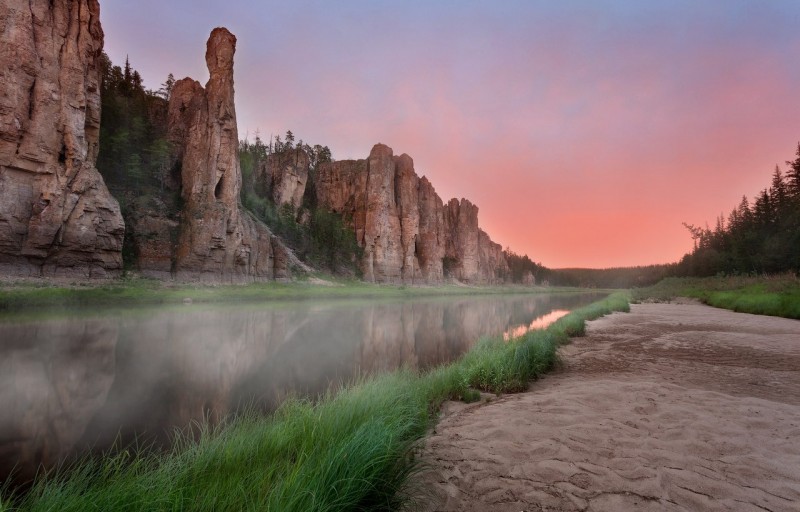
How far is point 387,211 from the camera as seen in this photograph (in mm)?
75562

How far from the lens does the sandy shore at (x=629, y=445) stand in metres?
2.57

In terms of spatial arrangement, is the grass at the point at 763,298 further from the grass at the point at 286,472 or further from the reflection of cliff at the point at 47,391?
the reflection of cliff at the point at 47,391

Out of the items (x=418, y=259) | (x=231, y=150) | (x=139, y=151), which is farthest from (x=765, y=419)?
(x=418, y=259)

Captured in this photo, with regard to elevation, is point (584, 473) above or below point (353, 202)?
below

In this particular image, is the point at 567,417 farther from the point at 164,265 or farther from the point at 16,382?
the point at 164,265

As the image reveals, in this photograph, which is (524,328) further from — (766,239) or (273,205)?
(273,205)

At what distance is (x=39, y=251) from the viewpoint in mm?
25344

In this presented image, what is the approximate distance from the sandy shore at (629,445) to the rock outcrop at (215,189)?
131ft

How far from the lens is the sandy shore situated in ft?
8.42

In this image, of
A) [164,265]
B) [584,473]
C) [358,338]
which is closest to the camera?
[584,473]

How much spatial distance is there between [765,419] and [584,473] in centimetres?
308

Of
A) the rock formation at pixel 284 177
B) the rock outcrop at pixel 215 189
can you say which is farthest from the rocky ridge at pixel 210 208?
the rock formation at pixel 284 177

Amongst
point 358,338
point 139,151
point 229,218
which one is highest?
point 139,151

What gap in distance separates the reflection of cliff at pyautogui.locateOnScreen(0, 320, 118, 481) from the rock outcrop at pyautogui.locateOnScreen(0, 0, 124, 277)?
711 inches
